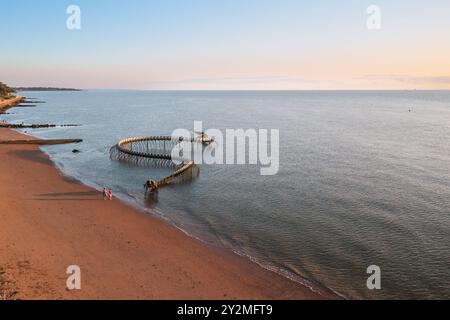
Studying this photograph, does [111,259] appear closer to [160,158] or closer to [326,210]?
[326,210]

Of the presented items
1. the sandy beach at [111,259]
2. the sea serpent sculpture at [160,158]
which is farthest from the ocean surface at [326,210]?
the sandy beach at [111,259]

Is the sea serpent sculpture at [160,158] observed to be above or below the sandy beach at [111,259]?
above

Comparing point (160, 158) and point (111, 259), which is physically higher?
point (160, 158)

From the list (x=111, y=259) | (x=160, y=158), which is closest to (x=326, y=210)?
(x=111, y=259)

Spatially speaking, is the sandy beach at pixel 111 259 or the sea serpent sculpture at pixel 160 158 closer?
the sandy beach at pixel 111 259

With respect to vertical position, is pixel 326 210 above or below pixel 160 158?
below

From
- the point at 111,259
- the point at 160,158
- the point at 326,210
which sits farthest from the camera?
the point at 160,158

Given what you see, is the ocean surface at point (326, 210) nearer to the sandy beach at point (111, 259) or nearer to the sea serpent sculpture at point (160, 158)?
the sea serpent sculpture at point (160, 158)

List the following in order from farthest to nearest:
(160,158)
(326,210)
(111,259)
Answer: (160,158) → (326,210) → (111,259)

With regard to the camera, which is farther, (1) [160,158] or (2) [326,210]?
(1) [160,158]
